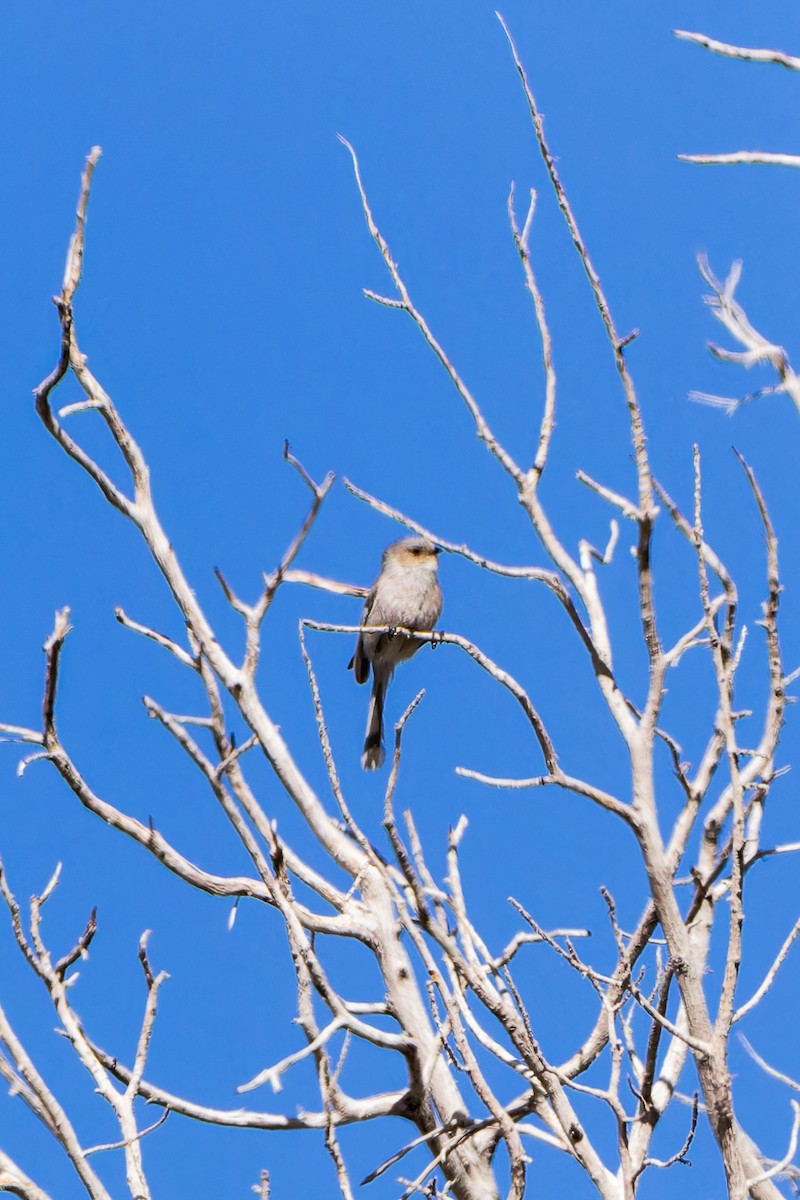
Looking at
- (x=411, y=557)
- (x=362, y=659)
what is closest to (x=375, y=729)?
(x=362, y=659)

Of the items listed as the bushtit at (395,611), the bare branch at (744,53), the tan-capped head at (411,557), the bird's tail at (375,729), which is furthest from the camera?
the tan-capped head at (411,557)

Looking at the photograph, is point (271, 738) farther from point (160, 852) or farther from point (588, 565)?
point (588, 565)

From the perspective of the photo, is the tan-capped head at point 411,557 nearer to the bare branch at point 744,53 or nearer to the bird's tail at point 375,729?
the bird's tail at point 375,729

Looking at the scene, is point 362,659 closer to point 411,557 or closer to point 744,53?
point 411,557

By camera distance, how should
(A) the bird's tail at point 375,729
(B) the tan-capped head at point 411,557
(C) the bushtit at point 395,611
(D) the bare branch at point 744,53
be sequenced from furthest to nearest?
(B) the tan-capped head at point 411,557 → (C) the bushtit at point 395,611 → (A) the bird's tail at point 375,729 → (D) the bare branch at point 744,53

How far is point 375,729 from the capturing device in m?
9.01

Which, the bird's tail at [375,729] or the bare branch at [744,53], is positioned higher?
the bird's tail at [375,729]

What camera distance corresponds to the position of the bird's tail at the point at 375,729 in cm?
886

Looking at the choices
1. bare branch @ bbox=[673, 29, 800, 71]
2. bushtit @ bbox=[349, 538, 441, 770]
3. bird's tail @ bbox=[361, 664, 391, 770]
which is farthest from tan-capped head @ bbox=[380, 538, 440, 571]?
bare branch @ bbox=[673, 29, 800, 71]

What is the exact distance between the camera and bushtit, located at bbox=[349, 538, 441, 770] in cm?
927

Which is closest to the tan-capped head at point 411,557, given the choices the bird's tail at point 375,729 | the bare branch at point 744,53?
the bird's tail at point 375,729

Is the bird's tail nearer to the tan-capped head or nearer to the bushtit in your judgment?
the bushtit

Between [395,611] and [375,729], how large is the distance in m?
0.81

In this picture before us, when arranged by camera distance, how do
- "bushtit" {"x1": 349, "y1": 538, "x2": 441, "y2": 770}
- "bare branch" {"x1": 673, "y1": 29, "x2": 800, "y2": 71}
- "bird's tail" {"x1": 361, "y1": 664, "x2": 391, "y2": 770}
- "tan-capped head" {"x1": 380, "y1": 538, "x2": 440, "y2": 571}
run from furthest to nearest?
"tan-capped head" {"x1": 380, "y1": 538, "x2": 440, "y2": 571} < "bushtit" {"x1": 349, "y1": 538, "x2": 441, "y2": 770} < "bird's tail" {"x1": 361, "y1": 664, "x2": 391, "y2": 770} < "bare branch" {"x1": 673, "y1": 29, "x2": 800, "y2": 71}
